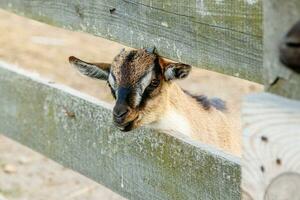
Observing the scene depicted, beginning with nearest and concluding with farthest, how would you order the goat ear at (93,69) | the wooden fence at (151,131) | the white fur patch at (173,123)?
the wooden fence at (151,131) → the goat ear at (93,69) → the white fur patch at (173,123)

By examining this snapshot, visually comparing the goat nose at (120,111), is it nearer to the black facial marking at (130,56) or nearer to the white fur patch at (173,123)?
the black facial marking at (130,56)

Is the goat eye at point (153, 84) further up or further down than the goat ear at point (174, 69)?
further down

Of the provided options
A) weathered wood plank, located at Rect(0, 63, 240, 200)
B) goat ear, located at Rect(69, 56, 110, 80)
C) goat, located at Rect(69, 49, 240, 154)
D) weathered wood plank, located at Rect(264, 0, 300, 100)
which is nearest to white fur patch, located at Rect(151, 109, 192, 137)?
goat, located at Rect(69, 49, 240, 154)

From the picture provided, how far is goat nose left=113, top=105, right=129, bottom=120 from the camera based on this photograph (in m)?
3.90

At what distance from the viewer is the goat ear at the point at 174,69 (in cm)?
461

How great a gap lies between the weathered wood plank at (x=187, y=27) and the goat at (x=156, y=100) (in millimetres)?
411

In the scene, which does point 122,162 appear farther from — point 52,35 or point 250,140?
point 52,35

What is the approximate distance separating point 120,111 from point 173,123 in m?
1.17

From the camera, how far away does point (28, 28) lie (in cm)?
1052

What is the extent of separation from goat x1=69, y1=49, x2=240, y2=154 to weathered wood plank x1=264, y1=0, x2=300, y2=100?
1945 millimetres

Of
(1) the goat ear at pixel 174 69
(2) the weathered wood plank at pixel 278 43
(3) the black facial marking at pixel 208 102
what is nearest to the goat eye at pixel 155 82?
(1) the goat ear at pixel 174 69

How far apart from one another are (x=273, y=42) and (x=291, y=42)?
11cm

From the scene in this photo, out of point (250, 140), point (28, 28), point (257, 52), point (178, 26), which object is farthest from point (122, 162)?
point (28, 28)

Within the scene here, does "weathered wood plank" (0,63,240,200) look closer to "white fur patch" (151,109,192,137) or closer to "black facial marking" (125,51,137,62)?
"black facial marking" (125,51,137,62)
